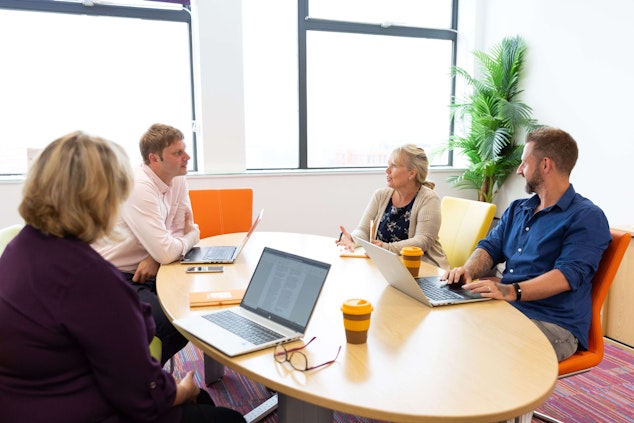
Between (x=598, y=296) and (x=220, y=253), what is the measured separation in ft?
5.10

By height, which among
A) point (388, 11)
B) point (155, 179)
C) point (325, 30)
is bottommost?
point (155, 179)

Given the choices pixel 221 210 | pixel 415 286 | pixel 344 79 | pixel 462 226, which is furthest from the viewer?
pixel 344 79

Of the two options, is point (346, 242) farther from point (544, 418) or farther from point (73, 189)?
point (73, 189)

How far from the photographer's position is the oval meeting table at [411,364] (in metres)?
1.01

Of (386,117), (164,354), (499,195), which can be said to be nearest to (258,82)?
(386,117)

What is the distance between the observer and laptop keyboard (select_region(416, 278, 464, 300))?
165 cm

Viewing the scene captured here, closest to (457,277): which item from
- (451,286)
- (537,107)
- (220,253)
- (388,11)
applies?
(451,286)

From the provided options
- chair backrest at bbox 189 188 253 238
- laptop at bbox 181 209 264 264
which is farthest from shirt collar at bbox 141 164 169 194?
chair backrest at bbox 189 188 253 238

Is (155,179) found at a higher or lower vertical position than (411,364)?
higher

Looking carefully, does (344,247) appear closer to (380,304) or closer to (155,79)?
(380,304)

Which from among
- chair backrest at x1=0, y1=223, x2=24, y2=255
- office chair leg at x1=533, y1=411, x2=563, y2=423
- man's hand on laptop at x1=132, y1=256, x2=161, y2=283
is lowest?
office chair leg at x1=533, y1=411, x2=563, y2=423

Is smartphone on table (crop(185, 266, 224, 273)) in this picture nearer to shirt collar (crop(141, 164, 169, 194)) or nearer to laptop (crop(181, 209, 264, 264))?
laptop (crop(181, 209, 264, 264))

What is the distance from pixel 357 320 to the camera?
4.12 ft

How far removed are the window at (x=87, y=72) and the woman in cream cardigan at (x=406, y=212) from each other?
2.32m
